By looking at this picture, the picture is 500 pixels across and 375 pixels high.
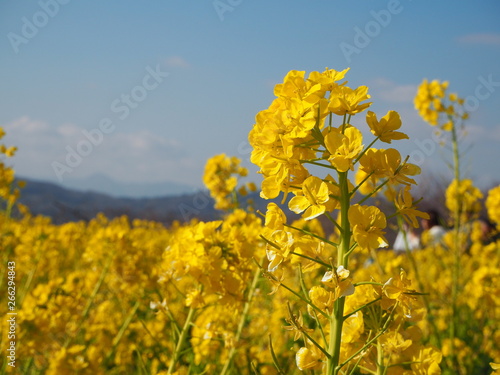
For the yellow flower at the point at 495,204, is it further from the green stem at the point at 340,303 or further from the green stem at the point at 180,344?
the green stem at the point at 340,303

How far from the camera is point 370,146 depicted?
1.14 m

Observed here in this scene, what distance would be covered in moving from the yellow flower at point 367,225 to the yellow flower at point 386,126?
0.23 meters

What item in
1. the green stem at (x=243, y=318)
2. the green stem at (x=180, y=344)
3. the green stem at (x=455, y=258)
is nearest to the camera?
the green stem at (x=180, y=344)

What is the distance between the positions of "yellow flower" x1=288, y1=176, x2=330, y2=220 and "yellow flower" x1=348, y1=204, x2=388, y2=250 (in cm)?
7

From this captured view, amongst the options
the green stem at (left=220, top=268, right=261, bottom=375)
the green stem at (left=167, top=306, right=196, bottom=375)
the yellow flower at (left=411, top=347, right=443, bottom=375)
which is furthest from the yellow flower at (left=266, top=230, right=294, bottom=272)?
the green stem at (left=220, top=268, right=261, bottom=375)

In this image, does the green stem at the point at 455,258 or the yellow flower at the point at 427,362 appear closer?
the yellow flower at the point at 427,362

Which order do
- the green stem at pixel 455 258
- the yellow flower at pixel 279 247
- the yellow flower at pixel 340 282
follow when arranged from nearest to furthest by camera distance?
1. the yellow flower at pixel 340 282
2. the yellow flower at pixel 279 247
3. the green stem at pixel 455 258

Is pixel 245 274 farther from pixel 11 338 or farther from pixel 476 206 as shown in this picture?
pixel 476 206

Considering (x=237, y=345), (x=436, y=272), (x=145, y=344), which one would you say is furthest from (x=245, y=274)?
(x=436, y=272)

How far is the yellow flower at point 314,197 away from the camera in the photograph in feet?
3.57

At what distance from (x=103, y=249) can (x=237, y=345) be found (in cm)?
183

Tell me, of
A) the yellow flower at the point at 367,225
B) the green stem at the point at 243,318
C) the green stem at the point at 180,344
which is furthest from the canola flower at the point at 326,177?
the green stem at the point at 243,318

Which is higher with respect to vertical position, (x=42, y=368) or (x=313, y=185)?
(x=313, y=185)

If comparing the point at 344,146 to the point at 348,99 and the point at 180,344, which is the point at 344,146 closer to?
the point at 348,99
